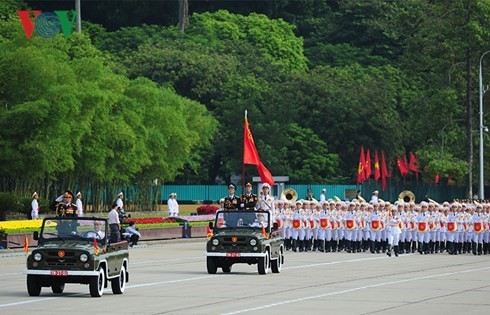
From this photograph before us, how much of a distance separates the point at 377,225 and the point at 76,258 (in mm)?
22541

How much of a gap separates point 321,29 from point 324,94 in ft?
79.8

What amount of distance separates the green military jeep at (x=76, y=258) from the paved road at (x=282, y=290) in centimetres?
32

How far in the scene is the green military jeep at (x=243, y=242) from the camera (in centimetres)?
3122

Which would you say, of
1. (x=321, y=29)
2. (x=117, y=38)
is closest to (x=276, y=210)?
(x=117, y=38)

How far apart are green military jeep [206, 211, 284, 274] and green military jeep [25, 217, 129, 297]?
5375 mm

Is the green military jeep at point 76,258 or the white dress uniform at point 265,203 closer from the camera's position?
the green military jeep at point 76,258

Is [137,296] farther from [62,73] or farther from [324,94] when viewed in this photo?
[324,94]

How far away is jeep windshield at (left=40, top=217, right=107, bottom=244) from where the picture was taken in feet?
82.5

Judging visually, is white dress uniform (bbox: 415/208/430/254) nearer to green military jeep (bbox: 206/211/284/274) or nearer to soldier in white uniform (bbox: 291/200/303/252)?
soldier in white uniform (bbox: 291/200/303/252)

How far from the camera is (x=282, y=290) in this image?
88.1 feet

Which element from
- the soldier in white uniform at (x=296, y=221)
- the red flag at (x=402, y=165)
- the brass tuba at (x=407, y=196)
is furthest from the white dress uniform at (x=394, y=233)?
the red flag at (x=402, y=165)

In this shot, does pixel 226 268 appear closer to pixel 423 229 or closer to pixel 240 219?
pixel 240 219

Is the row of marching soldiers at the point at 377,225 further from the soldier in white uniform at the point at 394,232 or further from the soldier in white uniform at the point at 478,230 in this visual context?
the soldier in white uniform at the point at 394,232

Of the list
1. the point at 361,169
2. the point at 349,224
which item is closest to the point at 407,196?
the point at 349,224
